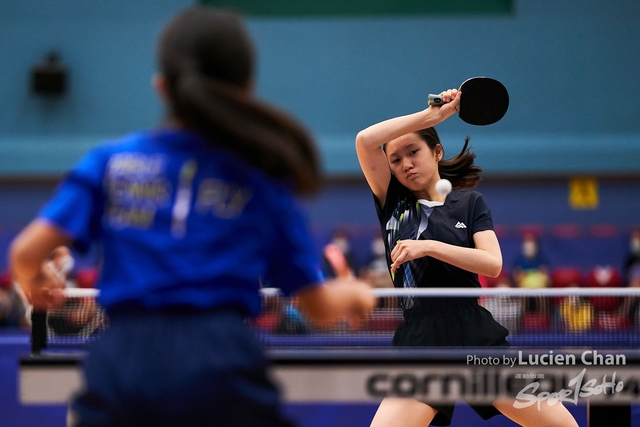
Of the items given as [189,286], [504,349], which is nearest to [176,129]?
[189,286]

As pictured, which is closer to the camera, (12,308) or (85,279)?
(12,308)

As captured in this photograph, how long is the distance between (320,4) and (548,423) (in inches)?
348

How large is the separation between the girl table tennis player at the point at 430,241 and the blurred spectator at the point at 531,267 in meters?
6.85

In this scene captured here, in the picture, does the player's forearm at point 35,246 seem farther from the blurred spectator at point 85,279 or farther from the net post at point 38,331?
the blurred spectator at point 85,279

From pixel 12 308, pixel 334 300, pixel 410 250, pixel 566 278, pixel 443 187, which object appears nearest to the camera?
pixel 334 300

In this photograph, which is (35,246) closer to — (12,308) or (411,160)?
(411,160)

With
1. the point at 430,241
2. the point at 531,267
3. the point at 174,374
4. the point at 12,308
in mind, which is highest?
the point at 430,241

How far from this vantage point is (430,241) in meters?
2.60

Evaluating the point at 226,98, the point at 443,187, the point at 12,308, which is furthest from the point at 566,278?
the point at 226,98

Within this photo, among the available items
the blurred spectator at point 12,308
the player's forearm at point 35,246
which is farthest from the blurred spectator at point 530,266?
the player's forearm at point 35,246

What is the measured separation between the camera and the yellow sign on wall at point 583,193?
34.6 feet

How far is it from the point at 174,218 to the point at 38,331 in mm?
1517

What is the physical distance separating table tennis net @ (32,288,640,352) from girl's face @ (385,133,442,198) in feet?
1.42

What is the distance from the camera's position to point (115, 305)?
1302 mm
